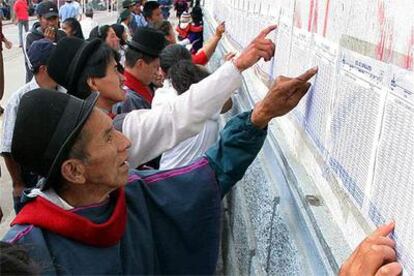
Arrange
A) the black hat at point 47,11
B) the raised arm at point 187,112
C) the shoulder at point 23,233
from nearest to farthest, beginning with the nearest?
the shoulder at point 23,233, the raised arm at point 187,112, the black hat at point 47,11

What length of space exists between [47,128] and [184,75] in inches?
66.7

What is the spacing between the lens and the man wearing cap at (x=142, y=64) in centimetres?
334

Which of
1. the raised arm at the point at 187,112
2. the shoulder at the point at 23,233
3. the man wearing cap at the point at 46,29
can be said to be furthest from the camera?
the man wearing cap at the point at 46,29

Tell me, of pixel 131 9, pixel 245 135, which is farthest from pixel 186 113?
pixel 131 9

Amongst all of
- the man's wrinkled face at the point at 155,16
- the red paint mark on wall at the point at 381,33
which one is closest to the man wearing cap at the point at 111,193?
the red paint mark on wall at the point at 381,33

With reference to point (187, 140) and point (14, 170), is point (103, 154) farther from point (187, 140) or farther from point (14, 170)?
point (14, 170)

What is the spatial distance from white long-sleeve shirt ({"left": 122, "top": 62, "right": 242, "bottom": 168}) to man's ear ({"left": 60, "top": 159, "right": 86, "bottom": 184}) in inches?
24.8

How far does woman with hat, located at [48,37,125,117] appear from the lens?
2.63 m

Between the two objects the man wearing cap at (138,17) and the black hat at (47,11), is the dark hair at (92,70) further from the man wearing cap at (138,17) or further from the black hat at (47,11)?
the man wearing cap at (138,17)

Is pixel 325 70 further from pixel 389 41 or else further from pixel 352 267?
pixel 352 267

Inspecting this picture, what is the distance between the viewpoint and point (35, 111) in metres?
1.52

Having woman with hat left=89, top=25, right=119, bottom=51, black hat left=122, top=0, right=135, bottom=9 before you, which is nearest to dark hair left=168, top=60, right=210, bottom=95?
woman with hat left=89, top=25, right=119, bottom=51

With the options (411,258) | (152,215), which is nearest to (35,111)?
(152,215)

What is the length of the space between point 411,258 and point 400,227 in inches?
2.9
